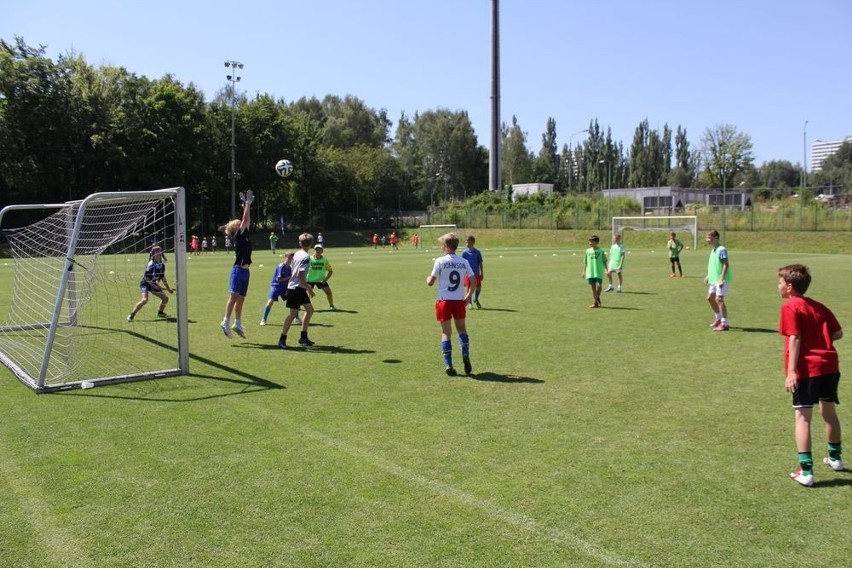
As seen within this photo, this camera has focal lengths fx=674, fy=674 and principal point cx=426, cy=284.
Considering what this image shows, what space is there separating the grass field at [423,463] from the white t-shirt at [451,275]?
1148mm

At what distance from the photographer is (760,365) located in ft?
32.6

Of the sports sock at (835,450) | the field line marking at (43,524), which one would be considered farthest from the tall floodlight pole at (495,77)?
the field line marking at (43,524)

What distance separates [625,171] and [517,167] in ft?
89.5

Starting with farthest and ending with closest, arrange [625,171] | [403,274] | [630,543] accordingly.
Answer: [625,171]
[403,274]
[630,543]

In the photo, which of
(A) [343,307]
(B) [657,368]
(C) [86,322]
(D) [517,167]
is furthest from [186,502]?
(D) [517,167]

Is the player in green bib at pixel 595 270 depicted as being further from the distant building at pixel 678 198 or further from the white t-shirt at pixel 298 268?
the distant building at pixel 678 198

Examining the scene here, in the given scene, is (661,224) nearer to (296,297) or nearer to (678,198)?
(678,198)

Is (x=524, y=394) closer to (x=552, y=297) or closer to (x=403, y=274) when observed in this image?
(x=552, y=297)

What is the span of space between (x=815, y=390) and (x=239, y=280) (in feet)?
28.1

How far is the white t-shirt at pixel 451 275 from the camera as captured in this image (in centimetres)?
891

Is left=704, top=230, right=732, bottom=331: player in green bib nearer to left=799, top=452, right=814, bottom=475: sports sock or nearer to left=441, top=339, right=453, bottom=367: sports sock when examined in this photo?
left=441, top=339, right=453, bottom=367: sports sock

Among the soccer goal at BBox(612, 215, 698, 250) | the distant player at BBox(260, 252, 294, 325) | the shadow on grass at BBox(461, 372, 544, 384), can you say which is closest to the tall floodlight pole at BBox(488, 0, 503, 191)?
the soccer goal at BBox(612, 215, 698, 250)

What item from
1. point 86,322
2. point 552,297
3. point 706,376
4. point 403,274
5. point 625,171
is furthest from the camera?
point 625,171

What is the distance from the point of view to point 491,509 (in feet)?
15.9
